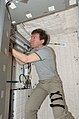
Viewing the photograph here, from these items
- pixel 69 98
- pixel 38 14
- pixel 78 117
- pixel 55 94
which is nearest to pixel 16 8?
pixel 38 14

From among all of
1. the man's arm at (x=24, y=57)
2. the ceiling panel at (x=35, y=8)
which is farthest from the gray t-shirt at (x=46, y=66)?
the ceiling panel at (x=35, y=8)

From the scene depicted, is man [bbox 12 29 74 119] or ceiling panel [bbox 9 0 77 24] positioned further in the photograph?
ceiling panel [bbox 9 0 77 24]

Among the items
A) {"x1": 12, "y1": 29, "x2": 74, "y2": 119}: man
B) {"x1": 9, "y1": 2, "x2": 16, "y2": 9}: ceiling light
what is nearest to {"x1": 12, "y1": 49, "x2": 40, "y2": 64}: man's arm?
{"x1": 12, "y1": 29, "x2": 74, "y2": 119}: man

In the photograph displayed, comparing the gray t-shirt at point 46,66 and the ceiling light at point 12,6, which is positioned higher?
the ceiling light at point 12,6

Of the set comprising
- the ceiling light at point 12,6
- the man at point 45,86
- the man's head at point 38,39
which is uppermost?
the ceiling light at point 12,6

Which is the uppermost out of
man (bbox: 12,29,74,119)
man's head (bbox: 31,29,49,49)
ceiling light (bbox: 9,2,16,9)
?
ceiling light (bbox: 9,2,16,9)

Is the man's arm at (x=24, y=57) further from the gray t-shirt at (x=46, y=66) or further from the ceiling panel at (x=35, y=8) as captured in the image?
the ceiling panel at (x=35, y=8)

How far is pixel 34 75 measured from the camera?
231 cm

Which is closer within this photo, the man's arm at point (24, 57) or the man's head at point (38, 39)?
the man's arm at point (24, 57)

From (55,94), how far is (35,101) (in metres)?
0.22

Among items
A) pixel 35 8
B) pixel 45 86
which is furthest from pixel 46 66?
pixel 35 8

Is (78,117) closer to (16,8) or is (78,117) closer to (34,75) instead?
(34,75)

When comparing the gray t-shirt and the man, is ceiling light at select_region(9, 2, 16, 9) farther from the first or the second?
the gray t-shirt

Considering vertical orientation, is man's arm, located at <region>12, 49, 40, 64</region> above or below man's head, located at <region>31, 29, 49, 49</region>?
below
